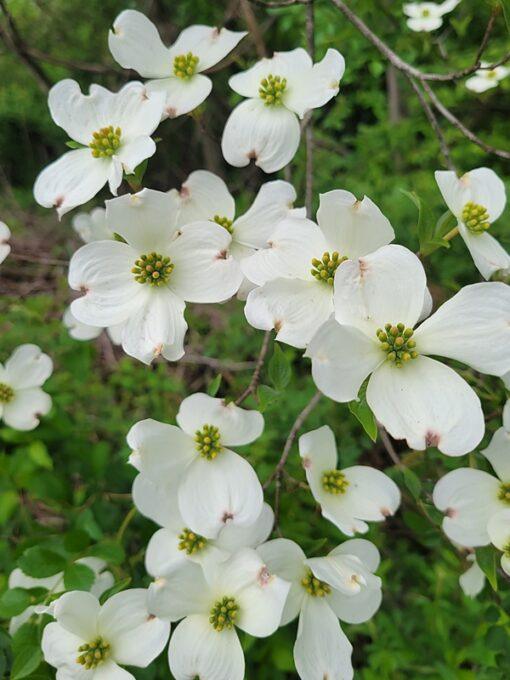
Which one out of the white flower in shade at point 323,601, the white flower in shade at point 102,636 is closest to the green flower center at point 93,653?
the white flower in shade at point 102,636

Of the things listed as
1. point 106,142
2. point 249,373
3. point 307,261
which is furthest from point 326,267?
point 249,373

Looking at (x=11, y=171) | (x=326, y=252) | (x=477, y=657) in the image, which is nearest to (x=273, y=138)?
(x=326, y=252)

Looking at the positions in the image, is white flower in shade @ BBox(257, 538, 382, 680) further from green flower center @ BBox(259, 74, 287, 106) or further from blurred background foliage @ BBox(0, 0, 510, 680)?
green flower center @ BBox(259, 74, 287, 106)

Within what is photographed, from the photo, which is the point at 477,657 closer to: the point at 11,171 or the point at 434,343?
the point at 434,343

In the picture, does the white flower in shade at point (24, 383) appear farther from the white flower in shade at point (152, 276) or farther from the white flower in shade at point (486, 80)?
the white flower in shade at point (486, 80)

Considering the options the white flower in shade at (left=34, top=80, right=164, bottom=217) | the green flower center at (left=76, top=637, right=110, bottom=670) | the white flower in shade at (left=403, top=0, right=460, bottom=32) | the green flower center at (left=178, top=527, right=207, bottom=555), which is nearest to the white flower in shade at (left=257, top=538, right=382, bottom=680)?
the green flower center at (left=178, top=527, right=207, bottom=555)

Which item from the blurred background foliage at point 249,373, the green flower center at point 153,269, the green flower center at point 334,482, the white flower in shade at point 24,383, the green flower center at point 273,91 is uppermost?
the green flower center at point 273,91
